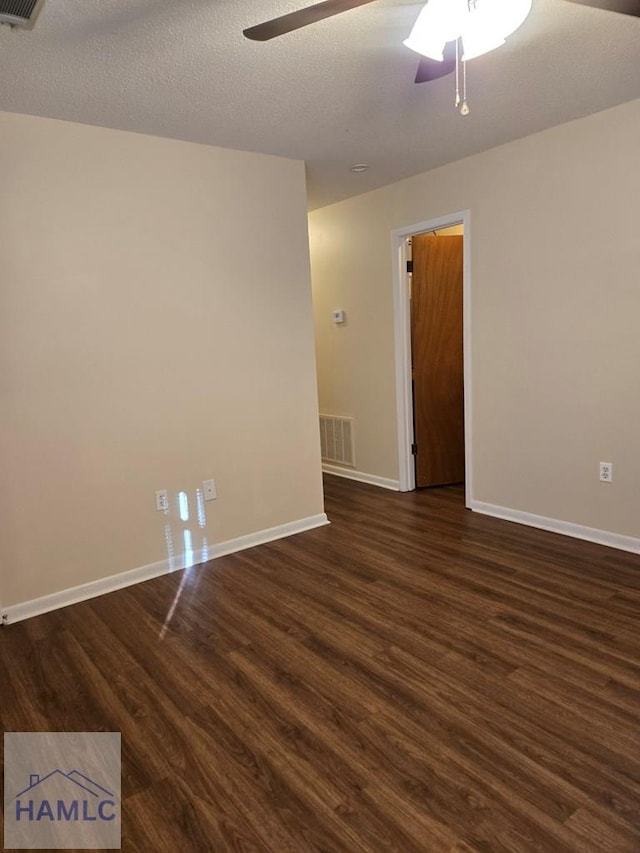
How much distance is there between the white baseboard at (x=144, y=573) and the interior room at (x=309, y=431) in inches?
0.6

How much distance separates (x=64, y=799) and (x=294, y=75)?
2.76 metres

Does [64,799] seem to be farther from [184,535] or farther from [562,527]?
[562,527]

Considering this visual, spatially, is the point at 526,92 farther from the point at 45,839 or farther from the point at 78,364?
the point at 45,839

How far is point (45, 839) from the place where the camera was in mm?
1522

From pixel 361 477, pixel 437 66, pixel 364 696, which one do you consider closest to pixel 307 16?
pixel 437 66

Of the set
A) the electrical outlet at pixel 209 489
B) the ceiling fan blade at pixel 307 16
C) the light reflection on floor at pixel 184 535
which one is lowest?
the light reflection on floor at pixel 184 535

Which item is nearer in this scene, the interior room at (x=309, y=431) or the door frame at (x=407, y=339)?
the interior room at (x=309, y=431)

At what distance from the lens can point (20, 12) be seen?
1.78m

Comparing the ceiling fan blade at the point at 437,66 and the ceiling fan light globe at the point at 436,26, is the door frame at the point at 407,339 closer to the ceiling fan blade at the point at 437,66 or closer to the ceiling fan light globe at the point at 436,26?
the ceiling fan blade at the point at 437,66

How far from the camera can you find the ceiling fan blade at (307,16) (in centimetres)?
148

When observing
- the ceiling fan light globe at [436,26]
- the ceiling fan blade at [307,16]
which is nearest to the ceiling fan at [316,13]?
the ceiling fan blade at [307,16]

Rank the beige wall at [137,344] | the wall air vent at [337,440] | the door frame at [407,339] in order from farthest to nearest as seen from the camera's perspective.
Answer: the wall air vent at [337,440] → the door frame at [407,339] → the beige wall at [137,344]

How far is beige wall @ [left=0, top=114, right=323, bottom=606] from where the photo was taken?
8.87ft

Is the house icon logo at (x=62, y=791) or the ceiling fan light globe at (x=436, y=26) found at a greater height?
the ceiling fan light globe at (x=436, y=26)
